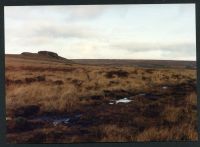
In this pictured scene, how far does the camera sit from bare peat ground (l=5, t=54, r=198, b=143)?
20.2 feet

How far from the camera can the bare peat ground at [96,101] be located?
242 inches

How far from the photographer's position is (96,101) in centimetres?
621

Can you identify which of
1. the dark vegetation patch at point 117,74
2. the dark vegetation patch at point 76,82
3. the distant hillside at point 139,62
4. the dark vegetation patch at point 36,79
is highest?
the distant hillside at point 139,62

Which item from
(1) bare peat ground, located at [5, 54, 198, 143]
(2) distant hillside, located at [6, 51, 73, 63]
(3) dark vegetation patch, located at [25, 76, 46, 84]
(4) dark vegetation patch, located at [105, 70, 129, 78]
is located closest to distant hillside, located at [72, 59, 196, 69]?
(1) bare peat ground, located at [5, 54, 198, 143]

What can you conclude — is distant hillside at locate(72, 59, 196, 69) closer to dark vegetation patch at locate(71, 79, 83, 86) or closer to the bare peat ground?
the bare peat ground

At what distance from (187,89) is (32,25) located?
245 centimetres

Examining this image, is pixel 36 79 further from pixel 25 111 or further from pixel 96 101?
pixel 96 101

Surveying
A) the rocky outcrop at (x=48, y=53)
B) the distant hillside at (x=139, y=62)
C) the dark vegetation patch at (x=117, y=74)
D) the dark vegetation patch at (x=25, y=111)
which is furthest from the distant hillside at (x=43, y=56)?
the dark vegetation patch at (x=25, y=111)

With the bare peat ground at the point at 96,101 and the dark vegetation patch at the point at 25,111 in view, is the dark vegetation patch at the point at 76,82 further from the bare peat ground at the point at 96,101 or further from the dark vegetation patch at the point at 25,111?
the dark vegetation patch at the point at 25,111

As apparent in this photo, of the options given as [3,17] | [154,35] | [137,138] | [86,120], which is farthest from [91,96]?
[3,17]

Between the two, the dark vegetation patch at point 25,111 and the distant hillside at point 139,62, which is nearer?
the dark vegetation patch at point 25,111

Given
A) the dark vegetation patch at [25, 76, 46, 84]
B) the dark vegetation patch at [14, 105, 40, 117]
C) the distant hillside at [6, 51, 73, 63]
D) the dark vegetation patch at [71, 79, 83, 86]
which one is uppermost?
the distant hillside at [6, 51, 73, 63]

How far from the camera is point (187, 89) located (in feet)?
20.5

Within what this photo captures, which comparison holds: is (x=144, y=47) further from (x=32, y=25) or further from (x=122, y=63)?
(x=32, y=25)
